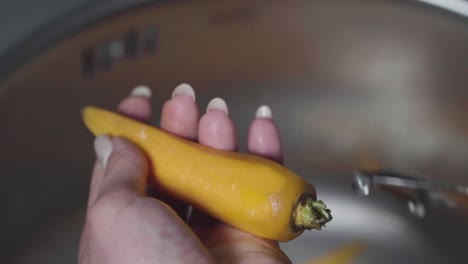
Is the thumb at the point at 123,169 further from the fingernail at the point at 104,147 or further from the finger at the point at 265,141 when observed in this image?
the finger at the point at 265,141

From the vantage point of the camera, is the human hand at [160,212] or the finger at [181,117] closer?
the human hand at [160,212]

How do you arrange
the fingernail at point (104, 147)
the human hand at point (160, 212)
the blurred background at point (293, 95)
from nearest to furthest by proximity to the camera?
the human hand at point (160, 212)
the fingernail at point (104, 147)
the blurred background at point (293, 95)

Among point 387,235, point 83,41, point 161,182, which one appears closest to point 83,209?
point 83,41

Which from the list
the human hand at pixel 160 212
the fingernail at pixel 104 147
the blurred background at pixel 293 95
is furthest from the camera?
the blurred background at pixel 293 95

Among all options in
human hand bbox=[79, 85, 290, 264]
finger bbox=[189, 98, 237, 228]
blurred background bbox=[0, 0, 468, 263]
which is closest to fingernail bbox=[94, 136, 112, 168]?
human hand bbox=[79, 85, 290, 264]

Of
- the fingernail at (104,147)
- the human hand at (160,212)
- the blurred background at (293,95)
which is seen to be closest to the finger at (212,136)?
the human hand at (160,212)

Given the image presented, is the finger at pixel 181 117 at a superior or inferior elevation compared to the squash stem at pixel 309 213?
superior

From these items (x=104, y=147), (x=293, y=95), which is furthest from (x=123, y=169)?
(x=293, y=95)

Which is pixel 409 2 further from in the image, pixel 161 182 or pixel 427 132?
pixel 161 182
